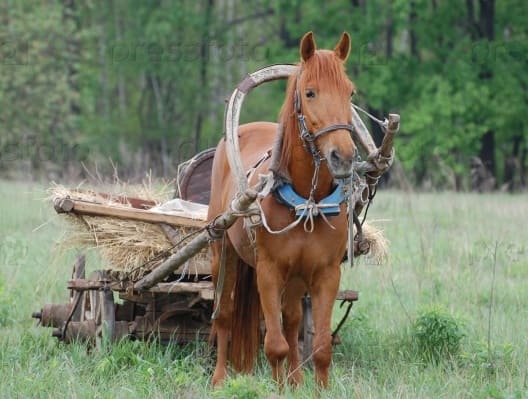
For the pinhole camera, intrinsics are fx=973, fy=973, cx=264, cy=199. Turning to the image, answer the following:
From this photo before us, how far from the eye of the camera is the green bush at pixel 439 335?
677cm

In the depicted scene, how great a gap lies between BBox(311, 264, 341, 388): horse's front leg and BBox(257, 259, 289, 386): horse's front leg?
0.21m

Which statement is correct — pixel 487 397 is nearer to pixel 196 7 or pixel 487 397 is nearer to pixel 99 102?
pixel 196 7

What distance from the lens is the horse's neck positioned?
559 cm

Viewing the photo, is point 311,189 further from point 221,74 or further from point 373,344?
point 221,74

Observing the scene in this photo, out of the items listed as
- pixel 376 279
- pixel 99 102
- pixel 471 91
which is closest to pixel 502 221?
pixel 376 279

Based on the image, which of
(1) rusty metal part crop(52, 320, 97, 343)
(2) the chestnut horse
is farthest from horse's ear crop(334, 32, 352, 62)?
(1) rusty metal part crop(52, 320, 97, 343)

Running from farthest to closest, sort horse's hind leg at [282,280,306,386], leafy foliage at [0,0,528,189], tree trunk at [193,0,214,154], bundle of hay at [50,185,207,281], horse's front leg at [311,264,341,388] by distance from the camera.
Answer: tree trunk at [193,0,214,154]
leafy foliage at [0,0,528,189]
bundle of hay at [50,185,207,281]
horse's hind leg at [282,280,306,386]
horse's front leg at [311,264,341,388]

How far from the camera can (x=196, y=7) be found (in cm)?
3600

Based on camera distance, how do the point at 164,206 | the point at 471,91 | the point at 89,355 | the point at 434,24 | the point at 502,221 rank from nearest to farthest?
the point at 89,355
the point at 164,206
the point at 502,221
the point at 471,91
the point at 434,24

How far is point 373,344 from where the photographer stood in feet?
23.9

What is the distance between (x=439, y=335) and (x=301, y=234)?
173 centimetres

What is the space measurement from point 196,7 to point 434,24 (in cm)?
1098

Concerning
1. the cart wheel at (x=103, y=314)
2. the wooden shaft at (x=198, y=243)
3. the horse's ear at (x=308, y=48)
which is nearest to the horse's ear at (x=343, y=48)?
the horse's ear at (x=308, y=48)

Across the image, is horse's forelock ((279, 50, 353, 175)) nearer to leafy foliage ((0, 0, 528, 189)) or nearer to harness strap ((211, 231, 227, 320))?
harness strap ((211, 231, 227, 320))
